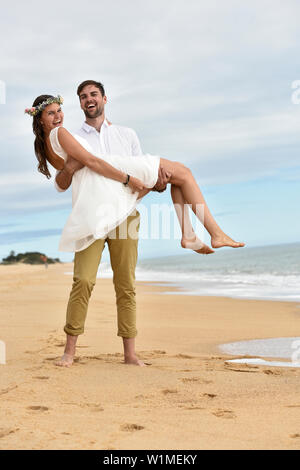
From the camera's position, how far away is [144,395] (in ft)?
11.4

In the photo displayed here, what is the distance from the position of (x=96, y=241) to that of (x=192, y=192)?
0.84 metres

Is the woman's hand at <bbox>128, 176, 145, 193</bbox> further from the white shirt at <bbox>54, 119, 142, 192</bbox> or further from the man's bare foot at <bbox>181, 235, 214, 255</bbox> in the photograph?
the man's bare foot at <bbox>181, 235, 214, 255</bbox>

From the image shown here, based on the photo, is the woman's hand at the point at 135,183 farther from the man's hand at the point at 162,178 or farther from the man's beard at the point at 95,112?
the man's beard at the point at 95,112

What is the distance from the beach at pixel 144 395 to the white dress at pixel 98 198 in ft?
3.42

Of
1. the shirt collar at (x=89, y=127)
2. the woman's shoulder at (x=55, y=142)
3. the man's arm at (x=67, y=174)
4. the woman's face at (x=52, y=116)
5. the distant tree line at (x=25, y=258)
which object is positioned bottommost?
the distant tree line at (x=25, y=258)

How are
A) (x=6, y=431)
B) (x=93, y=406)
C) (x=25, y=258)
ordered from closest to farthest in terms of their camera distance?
(x=6, y=431), (x=93, y=406), (x=25, y=258)

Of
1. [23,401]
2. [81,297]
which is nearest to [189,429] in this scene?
[23,401]

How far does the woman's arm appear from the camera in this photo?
13.3 ft

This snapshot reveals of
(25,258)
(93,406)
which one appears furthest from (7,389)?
(25,258)

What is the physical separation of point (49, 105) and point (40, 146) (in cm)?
33

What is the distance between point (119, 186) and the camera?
166 inches

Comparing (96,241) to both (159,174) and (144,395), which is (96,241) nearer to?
(159,174)

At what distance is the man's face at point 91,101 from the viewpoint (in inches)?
165

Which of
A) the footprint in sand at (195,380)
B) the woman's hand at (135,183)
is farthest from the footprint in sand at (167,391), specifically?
the woman's hand at (135,183)
